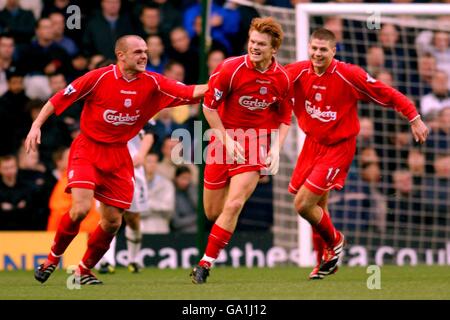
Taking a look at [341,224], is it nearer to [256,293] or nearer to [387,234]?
[387,234]

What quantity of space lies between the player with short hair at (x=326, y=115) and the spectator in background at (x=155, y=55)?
4902 millimetres

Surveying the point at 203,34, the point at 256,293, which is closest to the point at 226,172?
the point at 256,293

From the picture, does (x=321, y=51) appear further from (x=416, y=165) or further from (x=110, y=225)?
Result: (x=416, y=165)

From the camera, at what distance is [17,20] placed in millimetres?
15391

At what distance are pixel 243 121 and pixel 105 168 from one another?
1.27 meters

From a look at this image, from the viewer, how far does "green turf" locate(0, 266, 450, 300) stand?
29.0ft

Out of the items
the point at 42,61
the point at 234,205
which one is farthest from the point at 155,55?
the point at 234,205

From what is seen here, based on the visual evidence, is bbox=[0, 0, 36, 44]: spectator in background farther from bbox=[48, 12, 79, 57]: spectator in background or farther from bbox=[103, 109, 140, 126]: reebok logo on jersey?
bbox=[103, 109, 140, 126]: reebok logo on jersey

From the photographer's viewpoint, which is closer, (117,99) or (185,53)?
Answer: (117,99)

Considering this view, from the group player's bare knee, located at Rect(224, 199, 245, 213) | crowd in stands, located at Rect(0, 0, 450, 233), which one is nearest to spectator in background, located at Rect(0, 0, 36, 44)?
crowd in stands, located at Rect(0, 0, 450, 233)

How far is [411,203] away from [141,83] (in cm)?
599

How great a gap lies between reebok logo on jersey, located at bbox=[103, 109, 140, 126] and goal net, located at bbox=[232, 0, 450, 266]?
4.64m

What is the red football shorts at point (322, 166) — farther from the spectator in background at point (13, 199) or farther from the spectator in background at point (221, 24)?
the spectator in background at point (221, 24)

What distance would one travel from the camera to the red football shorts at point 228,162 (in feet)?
33.6
